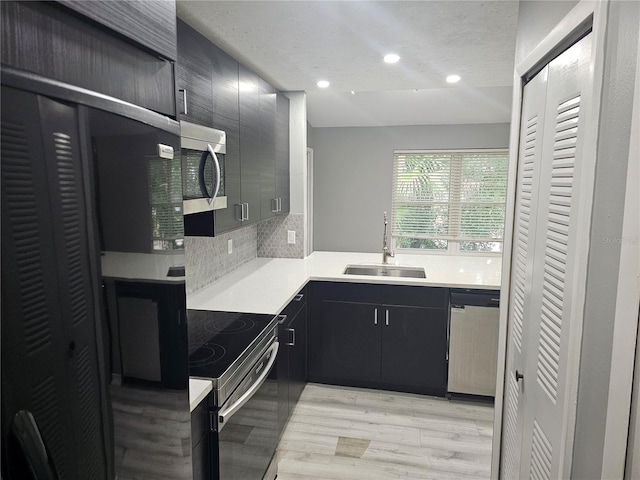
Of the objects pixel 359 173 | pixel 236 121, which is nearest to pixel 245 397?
pixel 236 121

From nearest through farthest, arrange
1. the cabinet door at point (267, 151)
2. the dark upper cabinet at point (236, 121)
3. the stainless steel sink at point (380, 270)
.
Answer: the dark upper cabinet at point (236, 121) < the cabinet door at point (267, 151) < the stainless steel sink at point (380, 270)

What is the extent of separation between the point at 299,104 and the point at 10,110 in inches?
127

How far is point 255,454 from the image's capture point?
194 cm

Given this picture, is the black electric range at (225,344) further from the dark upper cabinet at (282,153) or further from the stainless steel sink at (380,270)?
the stainless steel sink at (380,270)

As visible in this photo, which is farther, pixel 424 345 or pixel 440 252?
pixel 440 252

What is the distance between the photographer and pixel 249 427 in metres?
1.85

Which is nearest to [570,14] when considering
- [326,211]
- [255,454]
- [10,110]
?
[10,110]

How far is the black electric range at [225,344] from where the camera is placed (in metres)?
1.56

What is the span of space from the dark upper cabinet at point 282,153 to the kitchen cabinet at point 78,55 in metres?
2.48

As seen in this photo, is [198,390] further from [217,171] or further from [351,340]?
[351,340]

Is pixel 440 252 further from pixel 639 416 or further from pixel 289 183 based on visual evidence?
pixel 639 416

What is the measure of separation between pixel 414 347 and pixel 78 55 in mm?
2955

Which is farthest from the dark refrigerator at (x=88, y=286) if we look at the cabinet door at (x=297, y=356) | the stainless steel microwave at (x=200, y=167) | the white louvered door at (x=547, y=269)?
the cabinet door at (x=297, y=356)

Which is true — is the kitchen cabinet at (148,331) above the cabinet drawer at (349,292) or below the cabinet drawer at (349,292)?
above
